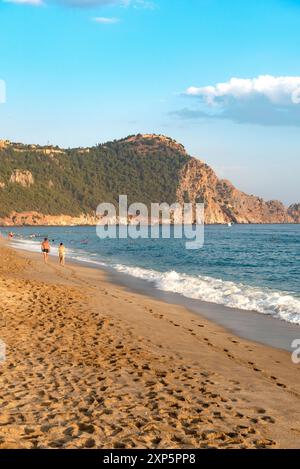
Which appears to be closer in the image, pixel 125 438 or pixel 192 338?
pixel 125 438

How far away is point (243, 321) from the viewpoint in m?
15.7

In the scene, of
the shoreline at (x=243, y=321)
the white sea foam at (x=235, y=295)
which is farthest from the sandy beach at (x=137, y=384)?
the white sea foam at (x=235, y=295)

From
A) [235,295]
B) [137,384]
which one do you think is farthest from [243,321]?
[137,384]

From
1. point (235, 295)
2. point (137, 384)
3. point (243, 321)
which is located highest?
point (137, 384)

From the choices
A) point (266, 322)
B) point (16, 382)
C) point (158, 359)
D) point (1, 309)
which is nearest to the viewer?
point (16, 382)

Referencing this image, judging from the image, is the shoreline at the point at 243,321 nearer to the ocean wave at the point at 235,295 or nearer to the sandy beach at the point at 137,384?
the ocean wave at the point at 235,295

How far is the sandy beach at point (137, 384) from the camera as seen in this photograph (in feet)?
19.6

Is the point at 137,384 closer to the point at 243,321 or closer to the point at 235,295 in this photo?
the point at 243,321

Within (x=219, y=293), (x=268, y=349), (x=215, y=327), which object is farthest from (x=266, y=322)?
(x=219, y=293)

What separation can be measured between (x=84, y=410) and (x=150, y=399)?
1.11 m

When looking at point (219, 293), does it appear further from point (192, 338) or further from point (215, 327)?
point (192, 338)

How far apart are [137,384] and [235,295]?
13342mm

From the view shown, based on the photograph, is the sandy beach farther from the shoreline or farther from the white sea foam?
the white sea foam

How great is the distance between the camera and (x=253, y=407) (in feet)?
23.6
